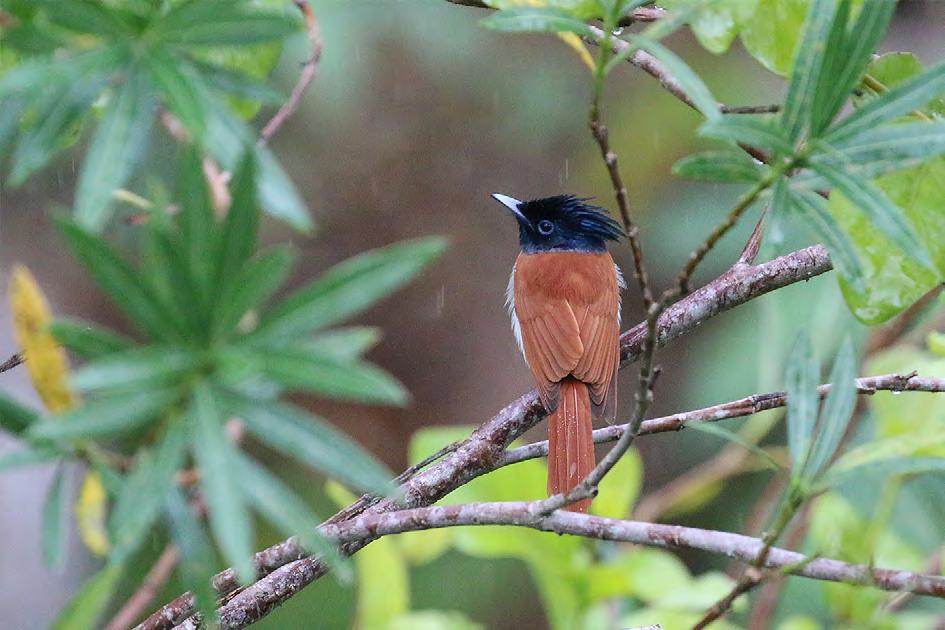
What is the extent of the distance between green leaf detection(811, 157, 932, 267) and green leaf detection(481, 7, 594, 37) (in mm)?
345

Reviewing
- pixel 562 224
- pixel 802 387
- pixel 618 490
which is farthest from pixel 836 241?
pixel 562 224

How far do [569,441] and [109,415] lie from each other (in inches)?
80.1

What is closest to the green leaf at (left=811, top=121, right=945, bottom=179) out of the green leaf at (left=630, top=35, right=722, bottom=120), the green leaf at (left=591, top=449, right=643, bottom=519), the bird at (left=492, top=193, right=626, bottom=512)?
the green leaf at (left=630, top=35, right=722, bottom=120)

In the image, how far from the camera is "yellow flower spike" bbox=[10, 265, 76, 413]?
123cm

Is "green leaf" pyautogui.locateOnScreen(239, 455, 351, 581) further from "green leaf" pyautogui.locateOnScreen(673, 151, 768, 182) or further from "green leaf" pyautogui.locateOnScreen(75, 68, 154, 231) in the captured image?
"green leaf" pyautogui.locateOnScreen(673, 151, 768, 182)

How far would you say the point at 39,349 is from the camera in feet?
4.20

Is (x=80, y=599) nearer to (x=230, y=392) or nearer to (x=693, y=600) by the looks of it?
(x=230, y=392)

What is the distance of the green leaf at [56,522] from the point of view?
1.05m

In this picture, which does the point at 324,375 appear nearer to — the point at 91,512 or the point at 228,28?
the point at 228,28

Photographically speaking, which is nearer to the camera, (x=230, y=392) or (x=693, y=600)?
(x=230, y=392)

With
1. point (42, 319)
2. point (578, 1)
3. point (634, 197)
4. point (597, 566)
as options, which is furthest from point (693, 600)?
A: point (634, 197)

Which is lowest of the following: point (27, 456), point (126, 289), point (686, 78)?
point (27, 456)

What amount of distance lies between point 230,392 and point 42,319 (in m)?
0.43

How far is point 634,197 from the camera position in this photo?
19.0 ft
